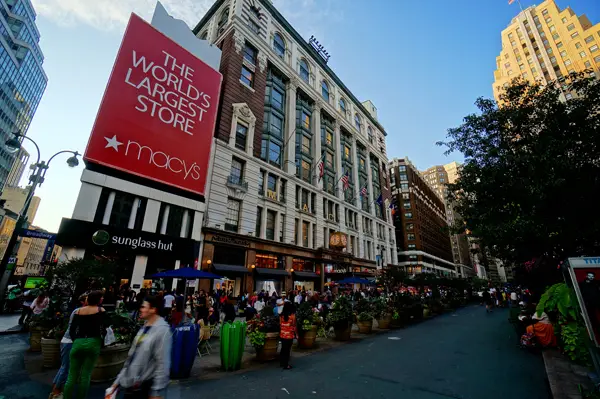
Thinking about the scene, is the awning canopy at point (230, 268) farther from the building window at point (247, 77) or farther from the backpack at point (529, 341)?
the building window at point (247, 77)

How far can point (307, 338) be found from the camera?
995 centimetres

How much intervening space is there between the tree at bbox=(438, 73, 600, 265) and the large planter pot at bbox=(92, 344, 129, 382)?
1353 cm

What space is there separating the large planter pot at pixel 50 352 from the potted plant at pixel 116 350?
183 centimetres

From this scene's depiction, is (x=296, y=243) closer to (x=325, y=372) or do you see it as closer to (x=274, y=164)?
(x=274, y=164)

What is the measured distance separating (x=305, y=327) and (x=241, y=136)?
22082 mm

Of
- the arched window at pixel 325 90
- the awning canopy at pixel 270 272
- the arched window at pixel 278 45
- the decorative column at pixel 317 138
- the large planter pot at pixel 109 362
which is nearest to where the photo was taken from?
the large planter pot at pixel 109 362

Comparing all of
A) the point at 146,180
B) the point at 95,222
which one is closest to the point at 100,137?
the point at 146,180

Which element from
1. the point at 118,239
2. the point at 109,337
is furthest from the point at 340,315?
the point at 118,239

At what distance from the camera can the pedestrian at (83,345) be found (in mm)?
4320

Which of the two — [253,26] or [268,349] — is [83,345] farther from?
[253,26]

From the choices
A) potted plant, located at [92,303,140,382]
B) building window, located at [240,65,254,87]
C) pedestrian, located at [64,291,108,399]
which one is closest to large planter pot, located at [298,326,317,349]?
potted plant, located at [92,303,140,382]

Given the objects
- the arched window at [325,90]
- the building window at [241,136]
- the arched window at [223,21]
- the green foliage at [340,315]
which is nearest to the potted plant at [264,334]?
the green foliage at [340,315]

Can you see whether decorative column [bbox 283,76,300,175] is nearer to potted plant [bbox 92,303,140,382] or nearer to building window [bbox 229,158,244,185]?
building window [bbox 229,158,244,185]

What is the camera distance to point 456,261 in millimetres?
122438
